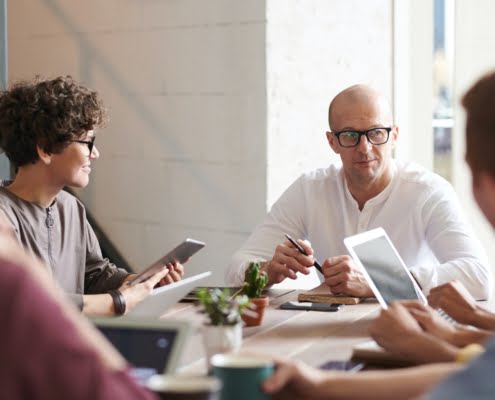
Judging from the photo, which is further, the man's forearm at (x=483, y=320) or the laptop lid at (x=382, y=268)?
the laptop lid at (x=382, y=268)

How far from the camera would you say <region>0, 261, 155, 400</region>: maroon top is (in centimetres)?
115

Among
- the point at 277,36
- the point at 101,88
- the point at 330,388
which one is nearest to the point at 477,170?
the point at 330,388

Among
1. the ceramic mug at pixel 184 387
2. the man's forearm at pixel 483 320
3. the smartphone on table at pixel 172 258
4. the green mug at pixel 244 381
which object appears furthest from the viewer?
the smartphone on table at pixel 172 258

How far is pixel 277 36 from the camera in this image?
4.19 meters

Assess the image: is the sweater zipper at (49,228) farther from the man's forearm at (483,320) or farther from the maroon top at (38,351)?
the maroon top at (38,351)

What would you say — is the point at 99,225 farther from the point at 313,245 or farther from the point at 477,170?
the point at 477,170

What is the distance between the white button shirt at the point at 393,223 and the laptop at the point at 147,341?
1393 mm

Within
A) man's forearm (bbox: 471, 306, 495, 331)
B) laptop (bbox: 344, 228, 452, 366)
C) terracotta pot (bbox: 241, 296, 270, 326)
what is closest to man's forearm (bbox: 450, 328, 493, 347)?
man's forearm (bbox: 471, 306, 495, 331)

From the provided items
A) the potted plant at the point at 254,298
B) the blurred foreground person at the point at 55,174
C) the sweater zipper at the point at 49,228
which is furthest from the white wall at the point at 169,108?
the potted plant at the point at 254,298

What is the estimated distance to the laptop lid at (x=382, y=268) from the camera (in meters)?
2.49

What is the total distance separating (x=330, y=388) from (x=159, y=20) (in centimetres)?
334

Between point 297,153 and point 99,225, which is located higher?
point 297,153

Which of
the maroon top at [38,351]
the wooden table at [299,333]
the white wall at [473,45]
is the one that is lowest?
the wooden table at [299,333]

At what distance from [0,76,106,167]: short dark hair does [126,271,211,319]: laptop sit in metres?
0.82
